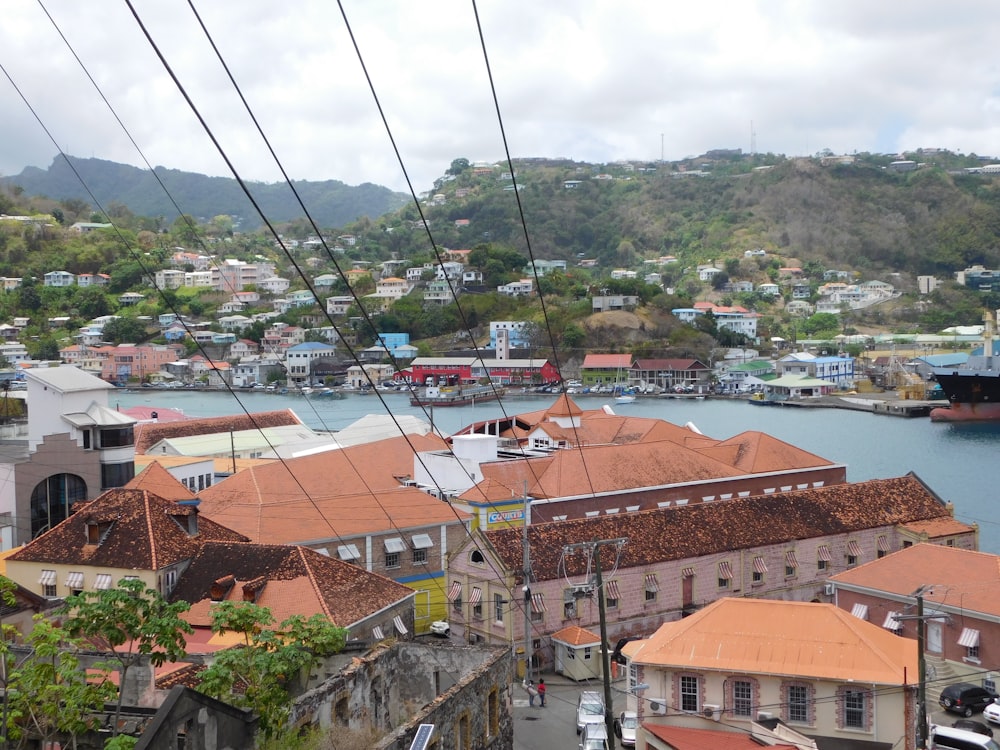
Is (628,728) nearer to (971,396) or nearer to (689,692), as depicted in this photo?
(689,692)

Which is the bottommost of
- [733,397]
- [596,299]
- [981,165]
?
[733,397]

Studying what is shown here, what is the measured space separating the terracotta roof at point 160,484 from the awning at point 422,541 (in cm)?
369

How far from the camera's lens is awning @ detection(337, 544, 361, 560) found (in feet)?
41.5

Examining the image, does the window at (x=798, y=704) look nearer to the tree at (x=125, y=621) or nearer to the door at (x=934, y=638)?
the door at (x=934, y=638)

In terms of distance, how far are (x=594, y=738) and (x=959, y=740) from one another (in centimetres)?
298

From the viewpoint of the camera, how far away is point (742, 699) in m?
8.68

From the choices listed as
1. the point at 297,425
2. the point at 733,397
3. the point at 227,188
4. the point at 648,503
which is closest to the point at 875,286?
the point at 733,397

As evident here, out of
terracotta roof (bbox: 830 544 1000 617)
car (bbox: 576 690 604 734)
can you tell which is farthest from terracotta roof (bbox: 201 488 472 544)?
terracotta roof (bbox: 830 544 1000 617)

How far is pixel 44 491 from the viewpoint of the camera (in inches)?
590

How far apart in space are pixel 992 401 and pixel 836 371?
16.5 meters

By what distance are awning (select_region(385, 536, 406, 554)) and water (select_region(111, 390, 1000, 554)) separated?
10674 mm

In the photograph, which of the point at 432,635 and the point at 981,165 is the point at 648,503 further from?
the point at 981,165

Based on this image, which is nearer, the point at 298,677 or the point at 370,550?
the point at 298,677

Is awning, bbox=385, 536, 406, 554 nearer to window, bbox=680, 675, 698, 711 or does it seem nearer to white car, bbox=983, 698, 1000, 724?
window, bbox=680, 675, 698, 711
